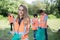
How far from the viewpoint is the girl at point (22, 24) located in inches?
243

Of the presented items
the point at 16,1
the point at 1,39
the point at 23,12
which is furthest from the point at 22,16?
the point at 16,1

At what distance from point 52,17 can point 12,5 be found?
7.65 meters

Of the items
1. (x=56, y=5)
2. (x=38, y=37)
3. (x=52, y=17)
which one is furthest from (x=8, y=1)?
(x=38, y=37)

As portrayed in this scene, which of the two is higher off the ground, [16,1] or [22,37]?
[22,37]

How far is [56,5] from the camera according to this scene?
2378 cm

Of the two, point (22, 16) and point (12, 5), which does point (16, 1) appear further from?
point (22, 16)

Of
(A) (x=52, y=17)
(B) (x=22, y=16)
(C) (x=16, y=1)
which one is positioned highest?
(B) (x=22, y=16)

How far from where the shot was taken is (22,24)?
6203mm

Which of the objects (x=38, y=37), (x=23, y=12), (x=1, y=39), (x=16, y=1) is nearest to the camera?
(x=23, y=12)

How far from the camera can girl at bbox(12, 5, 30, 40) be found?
616cm

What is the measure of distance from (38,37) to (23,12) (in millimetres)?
4931

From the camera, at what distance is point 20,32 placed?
6273mm

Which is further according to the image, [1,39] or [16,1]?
[16,1]

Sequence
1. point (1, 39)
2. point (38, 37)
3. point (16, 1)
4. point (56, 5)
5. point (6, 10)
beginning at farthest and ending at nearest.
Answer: point (16, 1)
point (6, 10)
point (56, 5)
point (1, 39)
point (38, 37)
